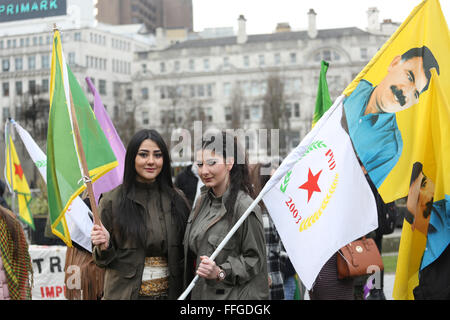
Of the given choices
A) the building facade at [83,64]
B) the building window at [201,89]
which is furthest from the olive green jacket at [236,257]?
the building window at [201,89]

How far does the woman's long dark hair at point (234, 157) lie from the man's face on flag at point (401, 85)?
982 millimetres

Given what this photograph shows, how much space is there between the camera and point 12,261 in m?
4.48

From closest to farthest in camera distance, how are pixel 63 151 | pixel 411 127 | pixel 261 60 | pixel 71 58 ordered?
pixel 411 127 → pixel 63 151 → pixel 71 58 → pixel 261 60

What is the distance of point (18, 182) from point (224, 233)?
7013 millimetres

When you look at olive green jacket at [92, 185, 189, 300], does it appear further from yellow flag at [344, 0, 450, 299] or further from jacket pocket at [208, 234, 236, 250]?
yellow flag at [344, 0, 450, 299]

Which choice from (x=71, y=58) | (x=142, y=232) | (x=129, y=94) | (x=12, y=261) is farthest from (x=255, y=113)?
(x=142, y=232)

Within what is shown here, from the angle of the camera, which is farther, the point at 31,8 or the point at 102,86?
the point at 102,86

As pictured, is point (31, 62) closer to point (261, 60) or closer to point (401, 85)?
point (261, 60)

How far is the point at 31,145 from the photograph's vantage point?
23.5ft

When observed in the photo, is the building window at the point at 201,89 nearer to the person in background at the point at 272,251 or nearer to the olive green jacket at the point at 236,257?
the person in background at the point at 272,251

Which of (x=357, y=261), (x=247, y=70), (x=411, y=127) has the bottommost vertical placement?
(x=357, y=261)

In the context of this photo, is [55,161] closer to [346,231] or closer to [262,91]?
[346,231]
